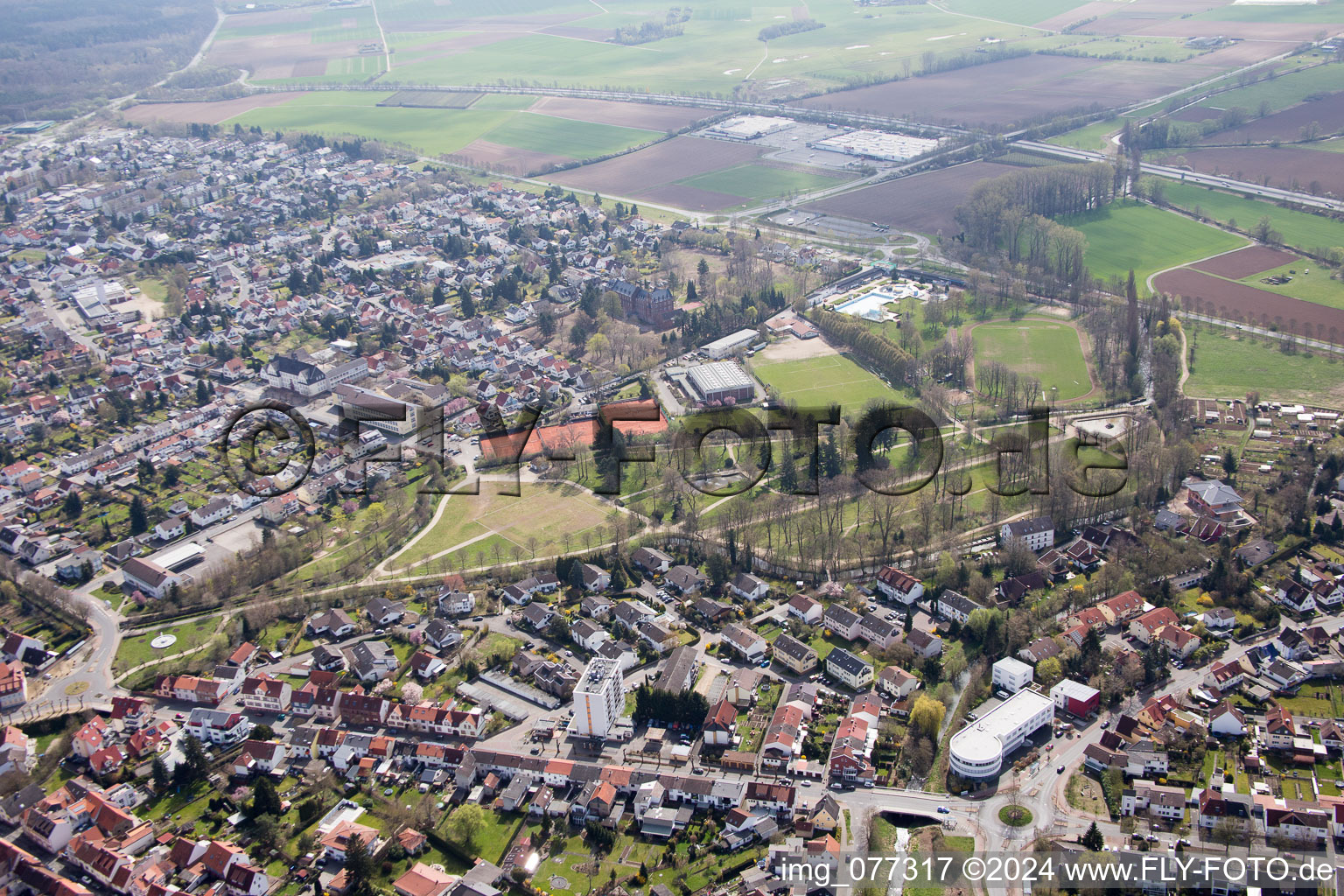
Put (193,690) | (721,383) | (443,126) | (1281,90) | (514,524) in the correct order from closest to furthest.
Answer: (193,690) < (514,524) < (721,383) < (1281,90) < (443,126)

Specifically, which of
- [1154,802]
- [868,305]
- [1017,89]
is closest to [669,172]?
[868,305]

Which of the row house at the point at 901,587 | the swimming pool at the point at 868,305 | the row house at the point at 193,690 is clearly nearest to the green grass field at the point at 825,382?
the swimming pool at the point at 868,305

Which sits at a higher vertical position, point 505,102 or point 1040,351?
point 505,102

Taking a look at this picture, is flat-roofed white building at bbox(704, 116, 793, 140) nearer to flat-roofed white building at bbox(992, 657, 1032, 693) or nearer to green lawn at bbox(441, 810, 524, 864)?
flat-roofed white building at bbox(992, 657, 1032, 693)

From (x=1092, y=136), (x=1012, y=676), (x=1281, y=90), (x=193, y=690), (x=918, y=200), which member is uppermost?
(x=1281, y=90)

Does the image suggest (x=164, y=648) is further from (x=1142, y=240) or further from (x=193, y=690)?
(x=1142, y=240)

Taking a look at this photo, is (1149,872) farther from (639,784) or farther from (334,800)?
(334,800)
